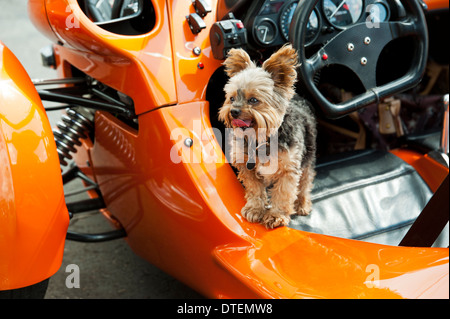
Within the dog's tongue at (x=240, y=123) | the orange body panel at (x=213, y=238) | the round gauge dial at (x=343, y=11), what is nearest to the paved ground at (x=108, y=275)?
the orange body panel at (x=213, y=238)

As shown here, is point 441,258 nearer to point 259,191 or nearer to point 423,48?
point 259,191

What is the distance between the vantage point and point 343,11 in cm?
199

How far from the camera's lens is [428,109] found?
288 centimetres

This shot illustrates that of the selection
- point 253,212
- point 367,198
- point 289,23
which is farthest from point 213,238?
point 289,23

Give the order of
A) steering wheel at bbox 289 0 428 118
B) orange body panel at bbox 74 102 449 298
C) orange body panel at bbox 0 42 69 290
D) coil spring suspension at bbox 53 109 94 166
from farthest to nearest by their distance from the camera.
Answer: coil spring suspension at bbox 53 109 94 166
steering wheel at bbox 289 0 428 118
orange body panel at bbox 0 42 69 290
orange body panel at bbox 74 102 449 298

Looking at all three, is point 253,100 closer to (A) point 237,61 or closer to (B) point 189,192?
(A) point 237,61

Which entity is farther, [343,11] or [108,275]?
[108,275]

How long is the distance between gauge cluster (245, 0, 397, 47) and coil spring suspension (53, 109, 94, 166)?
3.20ft

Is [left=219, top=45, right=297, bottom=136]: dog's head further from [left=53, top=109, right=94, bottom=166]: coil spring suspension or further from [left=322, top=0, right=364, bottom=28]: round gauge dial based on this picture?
[left=53, top=109, right=94, bottom=166]: coil spring suspension

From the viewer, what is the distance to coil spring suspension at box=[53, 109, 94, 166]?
2.18 metres

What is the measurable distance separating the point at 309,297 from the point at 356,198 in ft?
2.73

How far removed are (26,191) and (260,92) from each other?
2.96ft

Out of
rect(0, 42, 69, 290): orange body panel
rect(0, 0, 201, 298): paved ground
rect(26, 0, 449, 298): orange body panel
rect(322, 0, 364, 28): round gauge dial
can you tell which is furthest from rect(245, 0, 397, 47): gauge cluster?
rect(0, 0, 201, 298): paved ground

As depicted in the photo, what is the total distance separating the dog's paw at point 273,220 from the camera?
1.68 meters
